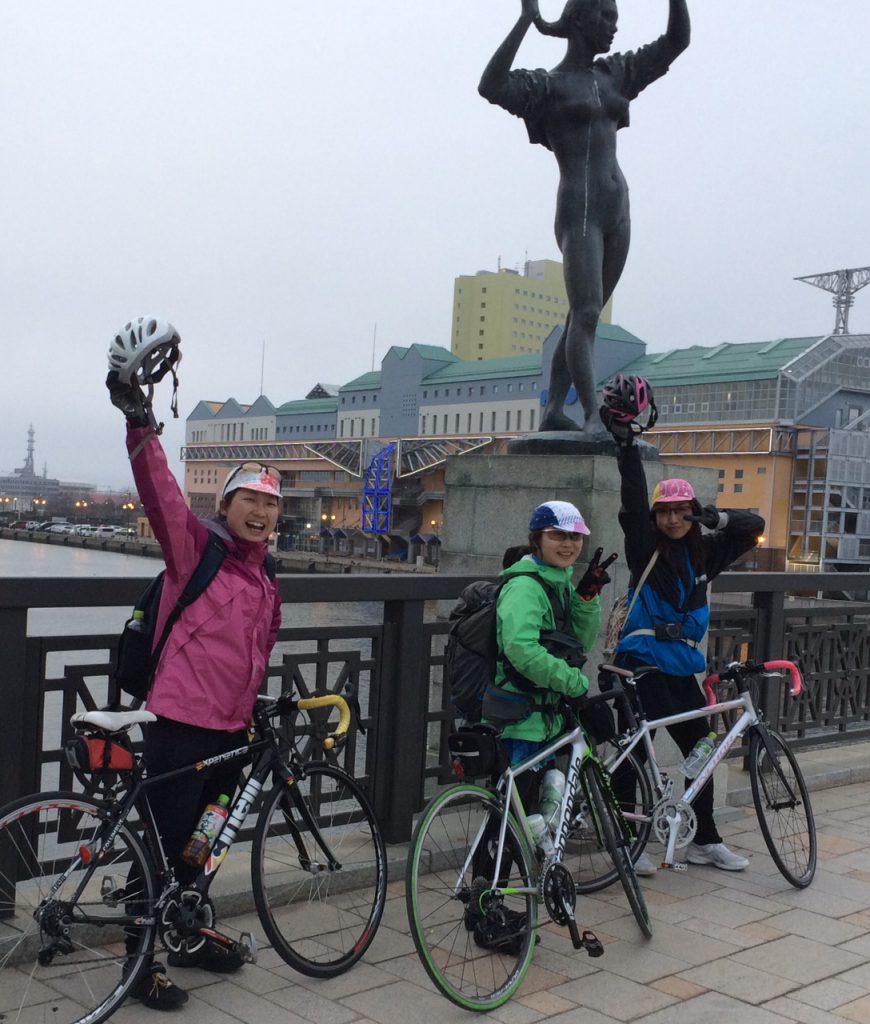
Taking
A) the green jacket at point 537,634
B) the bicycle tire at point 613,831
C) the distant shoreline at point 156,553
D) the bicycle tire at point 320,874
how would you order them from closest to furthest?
the bicycle tire at point 320,874 < the green jacket at point 537,634 < the bicycle tire at point 613,831 < the distant shoreline at point 156,553

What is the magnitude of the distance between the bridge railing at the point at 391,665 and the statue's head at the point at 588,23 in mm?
3209

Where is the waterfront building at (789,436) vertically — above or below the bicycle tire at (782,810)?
above

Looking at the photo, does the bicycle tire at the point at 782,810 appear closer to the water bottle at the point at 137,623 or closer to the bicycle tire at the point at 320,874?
the bicycle tire at the point at 320,874

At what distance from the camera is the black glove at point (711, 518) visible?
5520mm

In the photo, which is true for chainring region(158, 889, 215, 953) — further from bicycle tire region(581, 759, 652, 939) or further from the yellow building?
the yellow building

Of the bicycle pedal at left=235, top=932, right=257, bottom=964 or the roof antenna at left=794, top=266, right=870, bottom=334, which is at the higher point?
the roof antenna at left=794, top=266, right=870, bottom=334

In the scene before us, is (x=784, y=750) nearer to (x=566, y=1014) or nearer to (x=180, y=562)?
(x=566, y=1014)

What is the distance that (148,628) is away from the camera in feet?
12.7

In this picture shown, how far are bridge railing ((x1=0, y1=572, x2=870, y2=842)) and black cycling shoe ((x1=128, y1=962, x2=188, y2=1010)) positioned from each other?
2.70 ft

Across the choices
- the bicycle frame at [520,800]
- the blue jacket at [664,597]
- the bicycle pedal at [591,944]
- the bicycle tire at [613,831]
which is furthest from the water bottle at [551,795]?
the blue jacket at [664,597]

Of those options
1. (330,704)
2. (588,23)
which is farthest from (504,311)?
(330,704)

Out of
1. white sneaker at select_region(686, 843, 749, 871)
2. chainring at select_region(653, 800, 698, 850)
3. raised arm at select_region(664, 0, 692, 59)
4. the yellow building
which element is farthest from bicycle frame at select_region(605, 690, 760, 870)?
the yellow building

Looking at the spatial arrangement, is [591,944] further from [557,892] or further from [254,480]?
[254,480]

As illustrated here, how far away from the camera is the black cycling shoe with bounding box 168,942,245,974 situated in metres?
4.15
